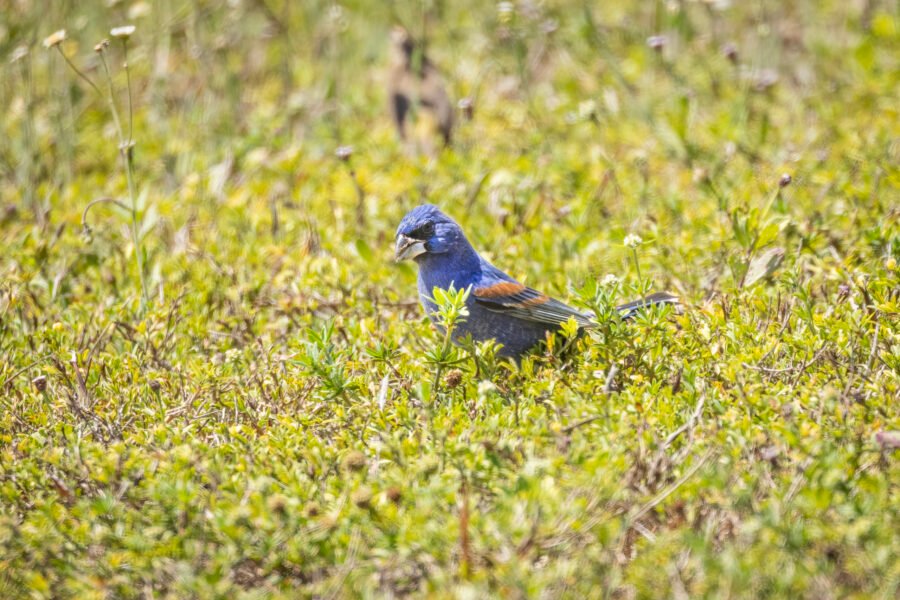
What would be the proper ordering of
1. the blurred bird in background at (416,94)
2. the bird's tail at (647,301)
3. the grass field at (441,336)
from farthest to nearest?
the blurred bird in background at (416,94), the bird's tail at (647,301), the grass field at (441,336)

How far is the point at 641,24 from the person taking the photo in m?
7.68

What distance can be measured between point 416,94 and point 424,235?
8.05ft

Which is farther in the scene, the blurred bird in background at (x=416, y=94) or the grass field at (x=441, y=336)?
the blurred bird in background at (x=416, y=94)

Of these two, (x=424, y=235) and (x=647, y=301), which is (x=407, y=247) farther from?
(x=647, y=301)

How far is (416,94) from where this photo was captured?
20.2ft

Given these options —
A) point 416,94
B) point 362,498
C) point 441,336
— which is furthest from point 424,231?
point 416,94

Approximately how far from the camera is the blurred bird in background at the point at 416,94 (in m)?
6.17

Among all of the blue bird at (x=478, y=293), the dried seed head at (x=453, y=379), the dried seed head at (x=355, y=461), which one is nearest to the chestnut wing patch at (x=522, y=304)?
the blue bird at (x=478, y=293)

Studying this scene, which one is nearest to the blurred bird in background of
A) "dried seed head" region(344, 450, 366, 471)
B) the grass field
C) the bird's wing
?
the grass field

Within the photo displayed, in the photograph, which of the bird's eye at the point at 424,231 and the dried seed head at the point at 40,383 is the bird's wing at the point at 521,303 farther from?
the dried seed head at the point at 40,383

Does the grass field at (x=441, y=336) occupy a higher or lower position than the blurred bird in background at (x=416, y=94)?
lower

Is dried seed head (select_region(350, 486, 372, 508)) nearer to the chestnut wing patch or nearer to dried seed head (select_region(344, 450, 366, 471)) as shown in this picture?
dried seed head (select_region(344, 450, 366, 471))

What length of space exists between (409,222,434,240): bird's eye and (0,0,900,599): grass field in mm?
481

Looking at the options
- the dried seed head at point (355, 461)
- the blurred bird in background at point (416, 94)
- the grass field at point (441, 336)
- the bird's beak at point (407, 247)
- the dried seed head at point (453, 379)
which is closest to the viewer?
the grass field at point (441, 336)
